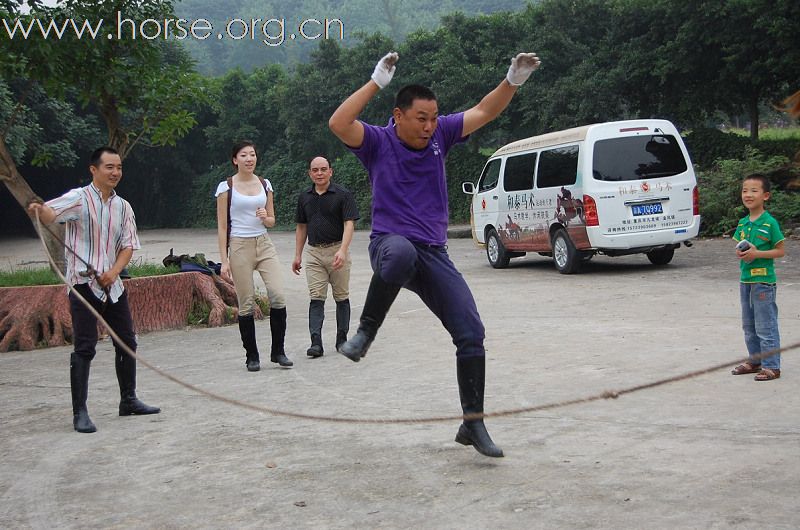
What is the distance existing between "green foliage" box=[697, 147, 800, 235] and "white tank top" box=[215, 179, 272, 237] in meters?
13.7

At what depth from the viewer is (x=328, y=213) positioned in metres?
9.28

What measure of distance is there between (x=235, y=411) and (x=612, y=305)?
6.18 meters

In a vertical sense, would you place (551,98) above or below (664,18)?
below

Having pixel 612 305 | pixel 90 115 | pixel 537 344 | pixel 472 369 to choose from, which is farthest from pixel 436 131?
pixel 90 115

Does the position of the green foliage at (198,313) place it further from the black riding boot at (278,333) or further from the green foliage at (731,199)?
the green foliage at (731,199)

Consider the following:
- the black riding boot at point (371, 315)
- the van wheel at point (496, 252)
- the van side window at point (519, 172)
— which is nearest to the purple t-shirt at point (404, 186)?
the black riding boot at point (371, 315)

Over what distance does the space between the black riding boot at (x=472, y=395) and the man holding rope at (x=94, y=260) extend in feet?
7.92

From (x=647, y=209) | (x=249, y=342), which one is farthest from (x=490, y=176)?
(x=249, y=342)

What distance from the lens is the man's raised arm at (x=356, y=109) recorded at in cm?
500

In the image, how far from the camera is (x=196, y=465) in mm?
5211

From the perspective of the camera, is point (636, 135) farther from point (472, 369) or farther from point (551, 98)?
point (551, 98)

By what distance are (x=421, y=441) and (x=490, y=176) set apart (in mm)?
13166

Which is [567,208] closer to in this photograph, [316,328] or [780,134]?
[316,328]

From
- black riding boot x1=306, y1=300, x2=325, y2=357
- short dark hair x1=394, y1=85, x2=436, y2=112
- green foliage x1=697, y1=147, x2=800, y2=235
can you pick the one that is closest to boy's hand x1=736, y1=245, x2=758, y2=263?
short dark hair x1=394, y1=85, x2=436, y2=112
